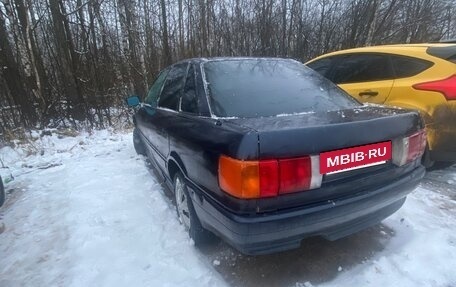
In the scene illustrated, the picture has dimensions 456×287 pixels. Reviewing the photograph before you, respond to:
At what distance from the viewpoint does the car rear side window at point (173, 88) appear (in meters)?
3.12

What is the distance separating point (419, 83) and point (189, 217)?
2809 mm

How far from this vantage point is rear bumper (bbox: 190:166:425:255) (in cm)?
184

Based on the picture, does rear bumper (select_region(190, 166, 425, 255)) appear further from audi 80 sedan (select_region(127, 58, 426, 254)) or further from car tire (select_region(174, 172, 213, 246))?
car tire (select_region(174, 172, 213, 246))

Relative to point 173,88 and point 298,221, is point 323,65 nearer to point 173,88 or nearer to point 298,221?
point 173,88

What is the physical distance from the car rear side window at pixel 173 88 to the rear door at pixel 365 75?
89.9 inches

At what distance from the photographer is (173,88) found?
10.9 feet

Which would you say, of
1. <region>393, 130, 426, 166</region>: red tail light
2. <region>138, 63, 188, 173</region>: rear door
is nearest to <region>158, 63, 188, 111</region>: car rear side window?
<region>138, 63, 188, 173</region>: rear door

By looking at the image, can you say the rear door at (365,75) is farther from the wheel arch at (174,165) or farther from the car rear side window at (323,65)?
the wheel arch at (174,165)

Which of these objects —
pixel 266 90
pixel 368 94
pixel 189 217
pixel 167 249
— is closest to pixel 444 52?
pixel 368 94

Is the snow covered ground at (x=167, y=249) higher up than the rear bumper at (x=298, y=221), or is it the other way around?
the rear bumper at (x=298, y=221)

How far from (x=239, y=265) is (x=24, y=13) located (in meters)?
8.82

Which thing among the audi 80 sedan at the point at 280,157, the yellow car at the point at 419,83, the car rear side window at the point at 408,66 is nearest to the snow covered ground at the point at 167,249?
the audi 80 sedan at the point at 280,157

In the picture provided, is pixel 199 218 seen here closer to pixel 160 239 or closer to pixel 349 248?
→ pixel 160 239

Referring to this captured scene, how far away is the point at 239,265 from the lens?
2453mm
